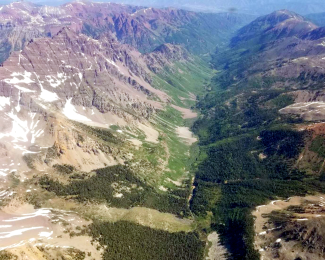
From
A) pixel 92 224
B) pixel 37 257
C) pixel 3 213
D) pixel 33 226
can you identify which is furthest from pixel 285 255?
pixel 3 213

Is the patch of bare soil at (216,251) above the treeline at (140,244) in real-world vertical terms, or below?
above

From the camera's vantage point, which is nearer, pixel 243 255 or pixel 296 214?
pixel 243 255

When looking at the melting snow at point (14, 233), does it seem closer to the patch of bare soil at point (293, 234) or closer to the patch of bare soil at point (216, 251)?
the patch of bare soil at point (216, 251)

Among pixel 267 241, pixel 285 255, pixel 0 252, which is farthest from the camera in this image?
pixel 267 241

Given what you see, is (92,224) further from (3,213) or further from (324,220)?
(324,220)

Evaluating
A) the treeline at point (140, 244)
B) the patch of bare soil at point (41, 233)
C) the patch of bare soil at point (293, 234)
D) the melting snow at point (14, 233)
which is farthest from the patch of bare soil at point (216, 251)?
the melting snow at point (14, 233)

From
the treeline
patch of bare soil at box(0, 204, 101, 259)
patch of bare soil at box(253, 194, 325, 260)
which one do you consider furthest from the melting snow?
patch of bare soil at box(253, 194, 325, 260)

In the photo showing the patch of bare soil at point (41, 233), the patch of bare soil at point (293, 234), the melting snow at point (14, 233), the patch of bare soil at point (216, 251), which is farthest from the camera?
the patch of bare soil at point (216, 251)

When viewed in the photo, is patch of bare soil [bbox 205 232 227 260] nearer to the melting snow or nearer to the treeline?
the treeline

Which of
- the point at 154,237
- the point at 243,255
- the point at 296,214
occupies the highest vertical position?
the point at 296,214
